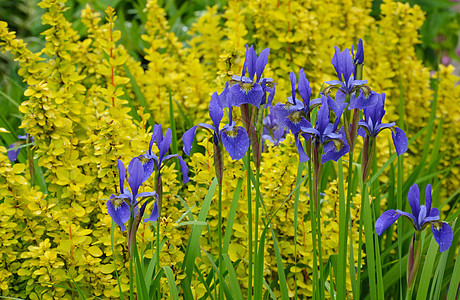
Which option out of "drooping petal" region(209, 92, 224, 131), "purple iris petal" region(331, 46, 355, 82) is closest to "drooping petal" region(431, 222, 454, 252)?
"purple iris petal" region(331, 46, 355, 82)

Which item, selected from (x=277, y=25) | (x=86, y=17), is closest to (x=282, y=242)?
(x=277, y=25)

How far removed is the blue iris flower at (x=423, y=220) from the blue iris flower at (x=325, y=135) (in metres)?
0.19

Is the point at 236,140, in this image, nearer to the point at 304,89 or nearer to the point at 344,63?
the point at 304,89

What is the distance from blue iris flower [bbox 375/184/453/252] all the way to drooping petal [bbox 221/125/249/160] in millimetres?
366

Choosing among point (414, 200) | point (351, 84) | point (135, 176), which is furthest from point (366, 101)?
point (135, 176)

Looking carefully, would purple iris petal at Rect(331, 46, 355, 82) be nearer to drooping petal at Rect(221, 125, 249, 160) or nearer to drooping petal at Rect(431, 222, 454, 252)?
drooping petal at Rect(221, 125, 249, 160)

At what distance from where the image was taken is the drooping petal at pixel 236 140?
3.94 feet

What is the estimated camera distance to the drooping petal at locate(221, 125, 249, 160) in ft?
3.94

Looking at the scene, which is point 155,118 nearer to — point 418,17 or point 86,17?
point 86,17

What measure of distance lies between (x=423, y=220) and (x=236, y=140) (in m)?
0.50

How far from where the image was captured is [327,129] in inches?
48.4

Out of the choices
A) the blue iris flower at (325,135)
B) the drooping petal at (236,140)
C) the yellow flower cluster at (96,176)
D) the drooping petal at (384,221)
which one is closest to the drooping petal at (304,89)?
the blue iris flower at (325,135)

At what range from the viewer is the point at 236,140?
3.97 ft

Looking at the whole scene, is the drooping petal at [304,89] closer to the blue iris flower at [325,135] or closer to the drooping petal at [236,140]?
the blue iris flower at [325,135]
